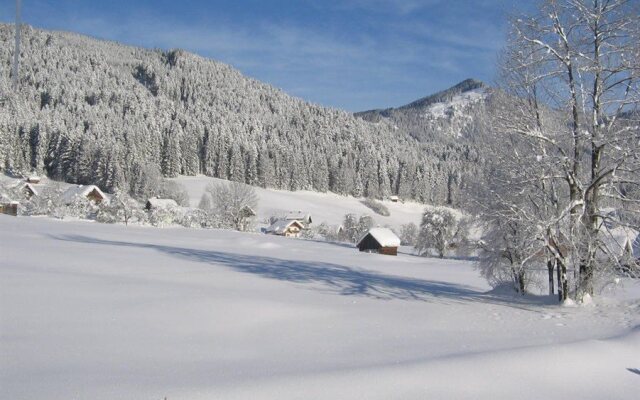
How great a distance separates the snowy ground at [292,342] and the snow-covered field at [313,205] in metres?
89.2

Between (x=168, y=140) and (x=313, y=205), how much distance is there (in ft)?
137

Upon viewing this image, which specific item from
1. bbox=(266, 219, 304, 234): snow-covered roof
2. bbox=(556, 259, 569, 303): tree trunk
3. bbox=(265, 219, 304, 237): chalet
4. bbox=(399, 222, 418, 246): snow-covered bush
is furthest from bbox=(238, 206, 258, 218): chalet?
bbox=(556, 259, 569, 303): tree trunk

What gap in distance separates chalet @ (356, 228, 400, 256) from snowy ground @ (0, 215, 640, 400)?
42.6m

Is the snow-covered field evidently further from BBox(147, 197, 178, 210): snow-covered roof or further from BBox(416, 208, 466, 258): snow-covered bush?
BBox(416, 208, 466, 258): snow-covered bush

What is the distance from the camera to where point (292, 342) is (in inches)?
335

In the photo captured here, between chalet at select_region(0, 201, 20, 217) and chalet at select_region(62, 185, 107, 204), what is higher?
chalet at select_region(62, 185, 107, 204)

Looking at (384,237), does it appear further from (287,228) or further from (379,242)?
(287,228)

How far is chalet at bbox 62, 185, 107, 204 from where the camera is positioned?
7079 cm

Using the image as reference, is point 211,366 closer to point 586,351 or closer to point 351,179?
point 586,351

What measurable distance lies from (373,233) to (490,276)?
42.2 metres

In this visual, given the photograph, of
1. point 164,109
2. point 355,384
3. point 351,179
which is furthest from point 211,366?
point 164,109

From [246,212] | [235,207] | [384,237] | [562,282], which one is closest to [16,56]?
[562,282]

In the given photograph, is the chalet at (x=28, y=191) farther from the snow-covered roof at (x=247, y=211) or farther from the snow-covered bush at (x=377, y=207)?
the snow-covered bush at (x=377, y=207)

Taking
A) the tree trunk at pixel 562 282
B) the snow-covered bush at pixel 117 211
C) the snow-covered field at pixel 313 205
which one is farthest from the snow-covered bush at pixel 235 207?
the tree trunk at pixel 562 282
